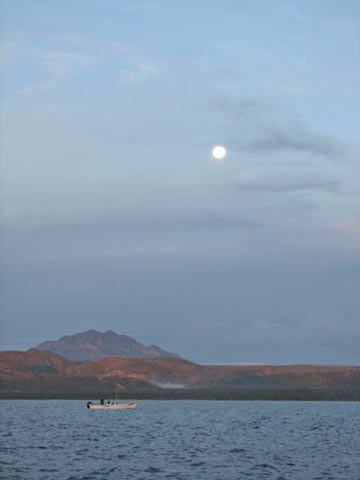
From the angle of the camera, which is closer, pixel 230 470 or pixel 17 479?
pixel 17 479

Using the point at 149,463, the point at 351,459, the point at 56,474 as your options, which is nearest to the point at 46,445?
the point at 149,463

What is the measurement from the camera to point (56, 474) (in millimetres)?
63656

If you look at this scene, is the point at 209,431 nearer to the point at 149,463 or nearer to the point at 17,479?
the point at 149,463

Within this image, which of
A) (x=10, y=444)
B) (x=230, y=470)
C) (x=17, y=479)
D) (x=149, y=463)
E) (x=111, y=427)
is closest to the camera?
(x=17, y=479)

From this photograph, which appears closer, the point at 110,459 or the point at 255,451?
the point at 110,459

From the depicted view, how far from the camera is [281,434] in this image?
115062mm

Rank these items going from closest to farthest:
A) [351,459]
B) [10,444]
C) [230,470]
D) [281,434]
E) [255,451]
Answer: [230,470] < [351,459] < [255,451] < [10,444] < [281,434]

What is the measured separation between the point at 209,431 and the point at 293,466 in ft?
161

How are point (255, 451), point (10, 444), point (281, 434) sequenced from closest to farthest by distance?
point (255, 451) → point (10, 444) → point (281, 434)

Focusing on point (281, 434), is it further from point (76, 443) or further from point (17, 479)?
point (17, 479)

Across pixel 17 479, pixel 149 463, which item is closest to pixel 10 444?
pixel 149 463

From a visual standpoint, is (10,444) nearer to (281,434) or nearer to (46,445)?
(46,445)

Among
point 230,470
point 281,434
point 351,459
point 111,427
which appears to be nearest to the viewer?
point 230,470

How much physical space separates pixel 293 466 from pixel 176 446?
21730mm
